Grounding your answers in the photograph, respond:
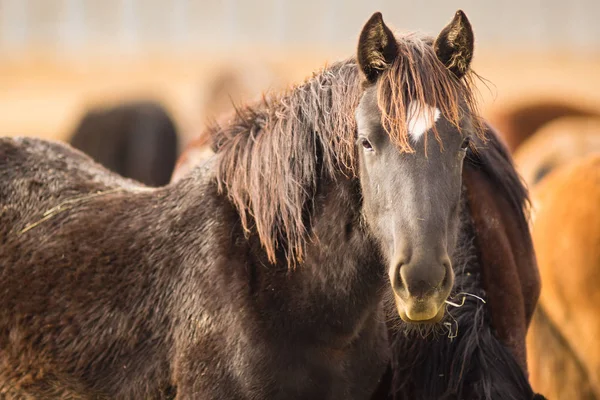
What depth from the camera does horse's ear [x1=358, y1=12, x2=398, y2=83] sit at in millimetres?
3070

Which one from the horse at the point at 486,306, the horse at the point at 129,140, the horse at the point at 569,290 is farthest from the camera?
the horse at the point at 129,140

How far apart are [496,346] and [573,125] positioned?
452 centimetres

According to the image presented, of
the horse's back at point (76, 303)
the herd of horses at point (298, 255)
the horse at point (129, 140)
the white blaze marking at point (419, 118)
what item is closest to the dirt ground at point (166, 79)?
the horse at point (129, 140)

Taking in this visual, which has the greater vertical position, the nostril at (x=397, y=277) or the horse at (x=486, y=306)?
the nostril at (x=397, y=277)

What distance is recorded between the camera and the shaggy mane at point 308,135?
305cm

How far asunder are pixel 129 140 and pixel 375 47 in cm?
716

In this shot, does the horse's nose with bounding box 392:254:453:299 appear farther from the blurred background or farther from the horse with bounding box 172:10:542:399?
the blurred background

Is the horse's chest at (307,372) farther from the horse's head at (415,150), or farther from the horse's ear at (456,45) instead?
the horse's ear at (456,45)

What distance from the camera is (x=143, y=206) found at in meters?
3.79

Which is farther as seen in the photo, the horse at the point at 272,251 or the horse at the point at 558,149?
the horse at the point at 558,149

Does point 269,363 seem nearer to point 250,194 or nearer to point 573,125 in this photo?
point 250,194

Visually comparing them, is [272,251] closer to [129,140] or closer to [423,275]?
[423,275]

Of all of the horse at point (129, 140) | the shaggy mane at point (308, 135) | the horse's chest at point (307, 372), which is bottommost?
the horse at point (129, 140)

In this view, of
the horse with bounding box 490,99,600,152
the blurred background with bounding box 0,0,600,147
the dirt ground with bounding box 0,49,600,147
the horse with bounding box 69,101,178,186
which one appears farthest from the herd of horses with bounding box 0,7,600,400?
the blurred background with bounding box 0,0,600,147
